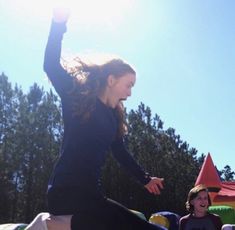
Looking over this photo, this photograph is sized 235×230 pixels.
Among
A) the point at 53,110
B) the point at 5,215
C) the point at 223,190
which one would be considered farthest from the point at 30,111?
the point at 223,190

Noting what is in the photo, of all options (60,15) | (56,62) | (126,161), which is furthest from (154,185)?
(60,15)

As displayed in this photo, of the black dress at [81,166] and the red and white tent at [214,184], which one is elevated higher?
the red and white tent at [214,184]

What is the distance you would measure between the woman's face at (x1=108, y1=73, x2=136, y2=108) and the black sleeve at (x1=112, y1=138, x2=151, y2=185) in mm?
325

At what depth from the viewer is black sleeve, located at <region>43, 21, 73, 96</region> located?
2.52 m

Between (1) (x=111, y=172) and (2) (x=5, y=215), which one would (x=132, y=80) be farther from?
(1) (x=111, y=172)

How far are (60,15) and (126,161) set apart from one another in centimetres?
94

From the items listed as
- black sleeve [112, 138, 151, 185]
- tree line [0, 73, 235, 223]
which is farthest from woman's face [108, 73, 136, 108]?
tree line [0, 73, 235, 223]

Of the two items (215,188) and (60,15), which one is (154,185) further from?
(215,188)

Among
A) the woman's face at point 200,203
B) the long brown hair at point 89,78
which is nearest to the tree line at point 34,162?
the woman's face at point 200,203

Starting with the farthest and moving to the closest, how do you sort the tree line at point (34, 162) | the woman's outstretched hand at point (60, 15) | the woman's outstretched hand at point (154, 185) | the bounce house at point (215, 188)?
the tree line at point (34, 162) < the bounce house at point (215, 188) < the woman's outstretched hand at point (154, 185) < the woman's outstretched hand at point (60, 15)

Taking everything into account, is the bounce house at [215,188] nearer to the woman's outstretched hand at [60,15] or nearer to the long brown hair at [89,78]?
the long brown hair at [89,78]

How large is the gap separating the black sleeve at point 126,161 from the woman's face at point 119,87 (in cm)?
32

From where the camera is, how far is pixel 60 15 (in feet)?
8.23

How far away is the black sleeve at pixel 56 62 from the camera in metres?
2.52
